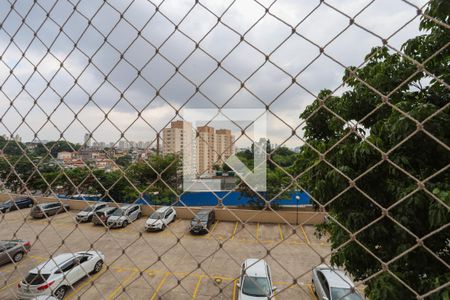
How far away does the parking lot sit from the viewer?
4.25 m

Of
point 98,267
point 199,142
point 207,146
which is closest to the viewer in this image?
point 207,146

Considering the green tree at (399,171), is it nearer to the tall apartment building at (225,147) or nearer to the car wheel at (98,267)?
the tall apartment building at (225,147)

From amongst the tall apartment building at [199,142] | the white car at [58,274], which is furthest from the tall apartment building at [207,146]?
the white car at [58,274]

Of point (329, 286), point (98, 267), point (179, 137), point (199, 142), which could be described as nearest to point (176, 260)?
point (98, 267)

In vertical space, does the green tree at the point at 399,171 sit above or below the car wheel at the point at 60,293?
above

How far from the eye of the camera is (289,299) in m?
4.20

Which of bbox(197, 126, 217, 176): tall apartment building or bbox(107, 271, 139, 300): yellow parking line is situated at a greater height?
bbox(197, 126, 217, 176): tall apartment building

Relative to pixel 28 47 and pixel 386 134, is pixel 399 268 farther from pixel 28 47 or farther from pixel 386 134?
pixel 28 47

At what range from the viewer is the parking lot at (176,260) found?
4250 mm

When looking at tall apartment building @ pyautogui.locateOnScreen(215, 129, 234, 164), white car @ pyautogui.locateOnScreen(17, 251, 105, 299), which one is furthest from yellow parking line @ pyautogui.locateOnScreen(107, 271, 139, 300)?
tall apartment building @ pyautogui.locateOnScreen(215, 129, 234, 164)

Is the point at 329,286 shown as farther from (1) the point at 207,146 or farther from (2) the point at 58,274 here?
(2) the point at 58,274

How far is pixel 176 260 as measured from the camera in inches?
221

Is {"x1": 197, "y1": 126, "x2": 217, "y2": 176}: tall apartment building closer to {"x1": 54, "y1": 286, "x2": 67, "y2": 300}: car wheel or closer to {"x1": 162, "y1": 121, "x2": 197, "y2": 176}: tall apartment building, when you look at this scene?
{"x1": 162, "y1": 121, "x2": 197, "y2": 176}: tall apartment building

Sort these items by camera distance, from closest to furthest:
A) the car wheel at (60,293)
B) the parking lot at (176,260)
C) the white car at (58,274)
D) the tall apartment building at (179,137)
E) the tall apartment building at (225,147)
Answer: the tall apartment building at (225,147) < the tall apartment building at (179,137) < the white car at (58,274) < the car wheel at (60,293) < the parking lot at (176,260)
